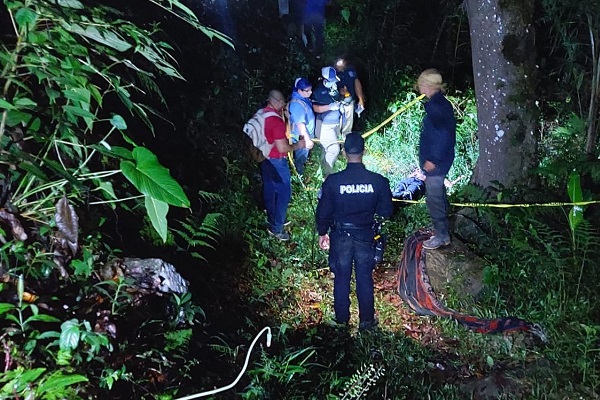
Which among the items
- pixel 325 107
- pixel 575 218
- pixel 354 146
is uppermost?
pixel 325 107

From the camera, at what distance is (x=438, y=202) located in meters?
5.52

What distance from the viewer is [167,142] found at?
6816 millimetres

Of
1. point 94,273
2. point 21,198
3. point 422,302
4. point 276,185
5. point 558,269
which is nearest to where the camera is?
point 21,198

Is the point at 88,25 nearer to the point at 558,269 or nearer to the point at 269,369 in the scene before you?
the point at 269,369

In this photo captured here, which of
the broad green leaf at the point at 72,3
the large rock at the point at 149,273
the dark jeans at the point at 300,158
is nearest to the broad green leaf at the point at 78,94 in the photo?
the broad green leaf at the point at 72,3

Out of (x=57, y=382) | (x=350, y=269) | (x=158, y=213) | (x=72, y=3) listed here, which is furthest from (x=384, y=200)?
(x=57, y=382)

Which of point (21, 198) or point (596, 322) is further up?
point (21, 198)

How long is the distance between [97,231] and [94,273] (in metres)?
0.32

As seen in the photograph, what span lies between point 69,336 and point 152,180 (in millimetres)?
900

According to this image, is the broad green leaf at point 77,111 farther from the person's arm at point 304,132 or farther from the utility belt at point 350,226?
the person's arm at point 304,132

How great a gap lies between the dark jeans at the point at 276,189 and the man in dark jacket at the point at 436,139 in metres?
1.79

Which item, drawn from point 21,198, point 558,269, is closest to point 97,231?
point 21,198

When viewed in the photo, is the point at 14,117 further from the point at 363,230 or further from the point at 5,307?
the point at 363,230

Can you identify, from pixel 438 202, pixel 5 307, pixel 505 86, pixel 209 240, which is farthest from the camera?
pixel 505 86
